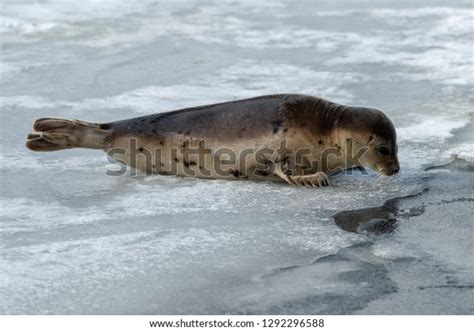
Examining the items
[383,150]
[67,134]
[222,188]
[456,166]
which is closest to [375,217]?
[383,150]

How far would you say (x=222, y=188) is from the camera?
536 cm

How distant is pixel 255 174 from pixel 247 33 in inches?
156

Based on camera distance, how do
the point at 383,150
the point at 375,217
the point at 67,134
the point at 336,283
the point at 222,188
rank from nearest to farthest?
the point at 336,283 → the point at 375,217 → the point at 222,188 → the point at 383,150 → the point at 67,134

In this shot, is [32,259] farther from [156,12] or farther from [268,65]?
[156,12]

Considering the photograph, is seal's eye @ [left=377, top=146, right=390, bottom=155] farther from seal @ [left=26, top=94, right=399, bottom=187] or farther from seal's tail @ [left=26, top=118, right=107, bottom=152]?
seal's tail @ [left=26, top=118, right=107, bottom=152]

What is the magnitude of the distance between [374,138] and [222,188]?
855mm

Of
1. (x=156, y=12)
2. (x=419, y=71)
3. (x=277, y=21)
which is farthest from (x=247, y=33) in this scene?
(x=419, y=71)

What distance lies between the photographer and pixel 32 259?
429cm

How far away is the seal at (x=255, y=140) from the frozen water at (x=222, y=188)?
0.11 m

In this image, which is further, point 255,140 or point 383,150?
point 255,140

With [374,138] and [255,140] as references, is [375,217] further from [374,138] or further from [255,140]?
[255,140]

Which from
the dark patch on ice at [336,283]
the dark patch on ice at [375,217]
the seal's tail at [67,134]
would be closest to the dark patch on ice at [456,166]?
the dark patch on ice at [375,217]

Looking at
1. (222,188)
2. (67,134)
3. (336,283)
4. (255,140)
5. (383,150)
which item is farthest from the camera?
(67,134)

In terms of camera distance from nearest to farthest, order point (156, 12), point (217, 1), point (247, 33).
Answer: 1. point (247, 33)
2. point (156, 12)
3. point (217, 1)
